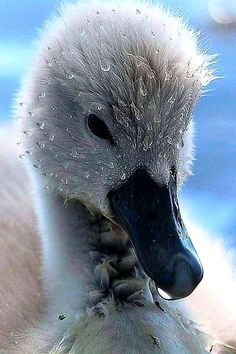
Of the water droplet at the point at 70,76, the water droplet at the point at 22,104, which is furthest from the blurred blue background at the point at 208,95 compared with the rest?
the water droplet at the point at 70,76

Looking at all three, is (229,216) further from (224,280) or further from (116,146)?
(116,146)

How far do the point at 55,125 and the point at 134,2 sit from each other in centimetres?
29

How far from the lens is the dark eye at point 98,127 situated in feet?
5.82

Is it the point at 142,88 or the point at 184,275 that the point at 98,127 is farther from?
the point at 184,275

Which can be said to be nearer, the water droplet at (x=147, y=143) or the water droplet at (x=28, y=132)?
the water droplet at (x=147, y=143)

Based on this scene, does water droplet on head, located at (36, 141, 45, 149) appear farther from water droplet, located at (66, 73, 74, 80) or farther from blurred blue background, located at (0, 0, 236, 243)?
blurred blue background, located at (0, 0, 236, 243)


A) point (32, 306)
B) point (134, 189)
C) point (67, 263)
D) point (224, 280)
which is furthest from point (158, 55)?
point (224, 280)

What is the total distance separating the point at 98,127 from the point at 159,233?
204 millimetres

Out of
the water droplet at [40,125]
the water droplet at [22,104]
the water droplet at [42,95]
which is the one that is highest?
the water droplet at [42,95]

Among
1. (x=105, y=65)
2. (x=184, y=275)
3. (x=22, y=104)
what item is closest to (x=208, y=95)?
(x=22, y=104)

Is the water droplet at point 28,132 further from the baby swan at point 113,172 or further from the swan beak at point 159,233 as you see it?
the swan beak at point 159,233

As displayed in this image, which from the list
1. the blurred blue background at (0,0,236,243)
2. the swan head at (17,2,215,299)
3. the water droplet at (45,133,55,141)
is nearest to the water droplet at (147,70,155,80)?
the swan head at (17,2,215,299)

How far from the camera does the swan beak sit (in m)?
1.69

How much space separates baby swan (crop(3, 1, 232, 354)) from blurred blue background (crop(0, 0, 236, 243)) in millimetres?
566
